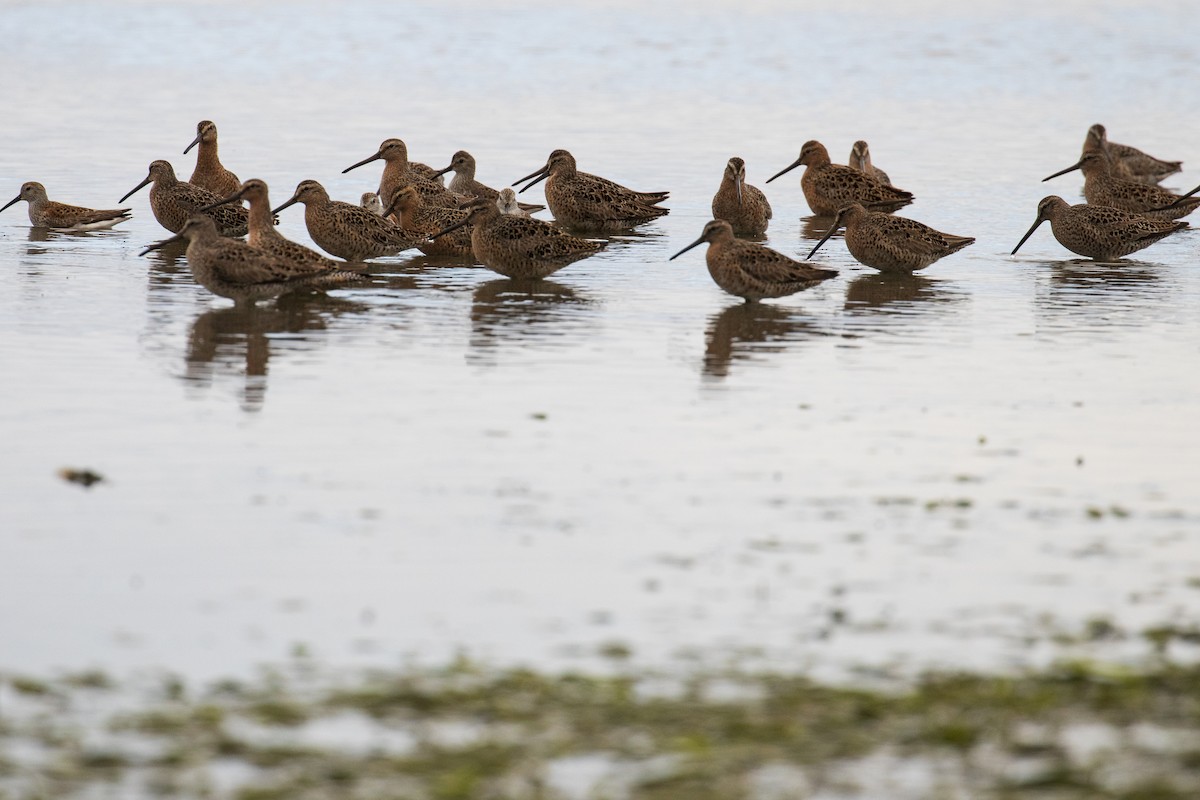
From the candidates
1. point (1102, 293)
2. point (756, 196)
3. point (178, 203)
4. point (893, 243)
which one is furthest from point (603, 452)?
point (756, 196)

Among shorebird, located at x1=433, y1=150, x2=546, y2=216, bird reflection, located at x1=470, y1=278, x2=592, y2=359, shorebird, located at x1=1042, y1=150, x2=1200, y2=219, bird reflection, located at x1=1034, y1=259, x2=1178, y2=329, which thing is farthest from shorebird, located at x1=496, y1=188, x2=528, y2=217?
shorebird, located at x1=1042, y1=150, x2=1200, y2=219

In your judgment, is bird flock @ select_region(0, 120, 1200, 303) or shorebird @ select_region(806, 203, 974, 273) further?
shorebird @ select_region(806, 203, 974, 273)

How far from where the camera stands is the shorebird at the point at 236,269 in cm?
1257

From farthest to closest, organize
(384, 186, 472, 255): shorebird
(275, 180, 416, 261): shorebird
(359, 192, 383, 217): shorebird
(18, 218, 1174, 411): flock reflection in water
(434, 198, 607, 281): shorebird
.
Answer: (359, 192, 383, 217): shorebird → (384, 186, 472, 255): shorebird → (275, 180, 416, 261): shorebird → (434, 198, 607, 281): shorebird → (18, 218, 1174, 411): flock reflection in water

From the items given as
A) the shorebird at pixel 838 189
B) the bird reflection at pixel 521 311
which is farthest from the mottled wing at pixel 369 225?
the shorebird at pixel 838 189

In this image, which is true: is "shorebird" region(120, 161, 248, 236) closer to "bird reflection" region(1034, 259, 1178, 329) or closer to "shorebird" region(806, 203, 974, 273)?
"shorebird" region(806, 203, 974, 273)

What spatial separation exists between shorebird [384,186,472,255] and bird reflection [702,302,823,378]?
3197 mm

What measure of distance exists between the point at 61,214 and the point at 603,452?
9074 millimetres

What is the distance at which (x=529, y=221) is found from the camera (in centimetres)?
1439

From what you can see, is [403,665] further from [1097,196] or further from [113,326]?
[1097,196]

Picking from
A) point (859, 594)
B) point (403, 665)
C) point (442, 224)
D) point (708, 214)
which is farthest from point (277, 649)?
point (708, 214)

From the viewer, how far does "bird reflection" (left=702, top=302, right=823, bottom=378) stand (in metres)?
11.2

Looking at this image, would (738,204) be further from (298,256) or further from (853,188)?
(298,256)

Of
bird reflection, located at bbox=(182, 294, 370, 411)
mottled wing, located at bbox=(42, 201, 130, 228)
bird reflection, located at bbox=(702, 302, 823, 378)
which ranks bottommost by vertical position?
bird reflection, located at bbox=(182, 294, 370, 411)
